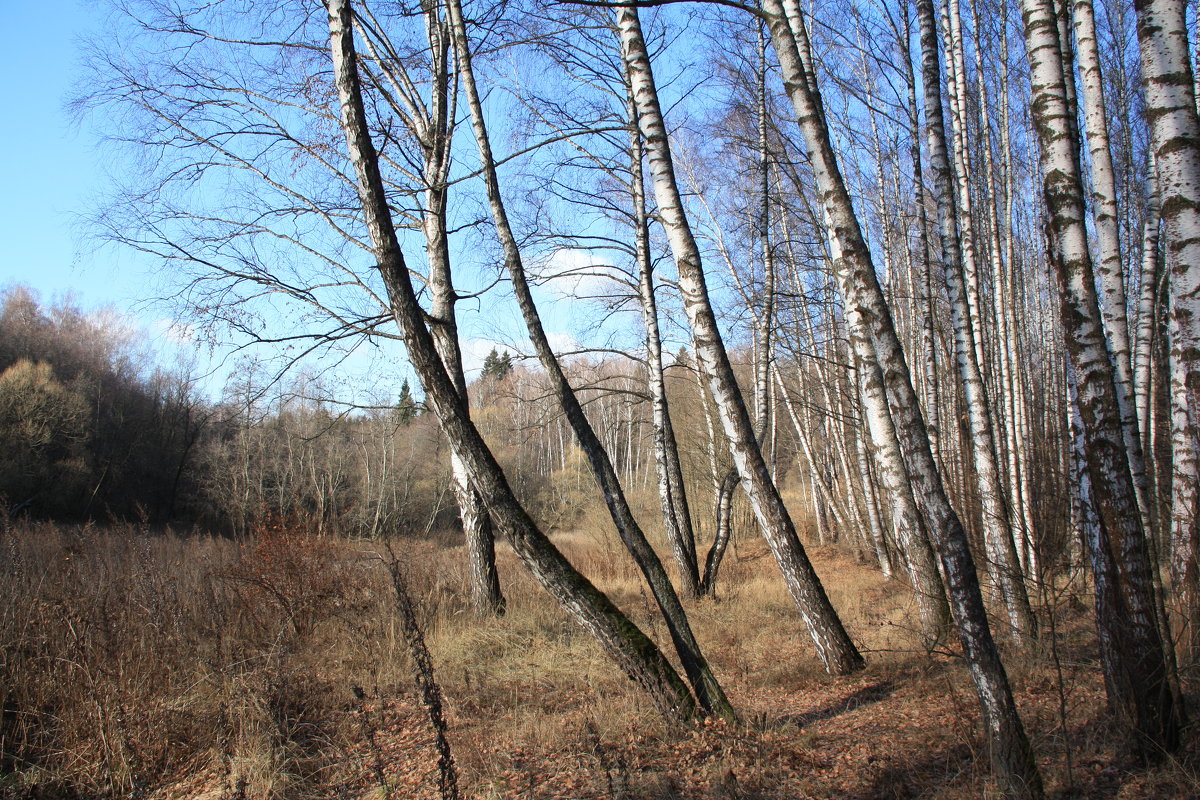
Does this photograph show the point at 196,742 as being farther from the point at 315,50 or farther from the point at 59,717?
the point at 315,50

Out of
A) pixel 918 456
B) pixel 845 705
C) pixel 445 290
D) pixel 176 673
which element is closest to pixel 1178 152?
pixel 918 456

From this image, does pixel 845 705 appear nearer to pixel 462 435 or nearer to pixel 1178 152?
pixel 462 435

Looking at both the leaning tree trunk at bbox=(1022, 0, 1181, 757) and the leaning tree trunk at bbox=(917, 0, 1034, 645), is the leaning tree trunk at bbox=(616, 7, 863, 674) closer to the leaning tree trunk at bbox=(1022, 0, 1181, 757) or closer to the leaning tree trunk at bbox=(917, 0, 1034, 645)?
the leaning tree trunk at bbox=(917, 0, 1034, 645)

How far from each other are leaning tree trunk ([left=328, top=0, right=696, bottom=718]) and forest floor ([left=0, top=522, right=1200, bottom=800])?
0.36 m

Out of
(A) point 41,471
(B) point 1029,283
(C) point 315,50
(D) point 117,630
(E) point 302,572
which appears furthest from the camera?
(A) point 41,471

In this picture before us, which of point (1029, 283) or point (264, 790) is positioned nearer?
point (264, 790)

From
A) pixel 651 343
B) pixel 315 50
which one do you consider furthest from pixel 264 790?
pixel 651 343

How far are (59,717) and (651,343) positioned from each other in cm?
695

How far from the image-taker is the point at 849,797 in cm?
315

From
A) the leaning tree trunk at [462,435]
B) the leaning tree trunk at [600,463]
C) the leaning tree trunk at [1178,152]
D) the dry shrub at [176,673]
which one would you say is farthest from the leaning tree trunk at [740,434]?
the dry shrub at [176,673]

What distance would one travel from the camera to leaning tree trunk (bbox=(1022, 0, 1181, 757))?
9.86 ft

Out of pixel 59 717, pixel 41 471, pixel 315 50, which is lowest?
pixel 59 717

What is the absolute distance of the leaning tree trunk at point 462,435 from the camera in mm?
3850

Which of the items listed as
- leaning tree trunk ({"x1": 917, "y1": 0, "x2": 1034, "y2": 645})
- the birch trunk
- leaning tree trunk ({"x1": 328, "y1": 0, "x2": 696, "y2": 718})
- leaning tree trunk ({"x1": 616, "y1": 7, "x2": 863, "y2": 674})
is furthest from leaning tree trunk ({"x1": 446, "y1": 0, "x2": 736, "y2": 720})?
the birch trunk
